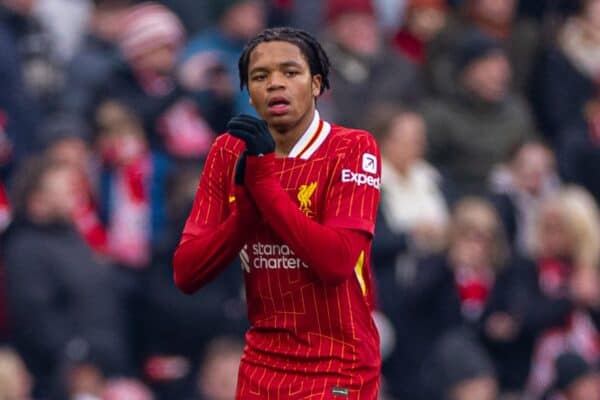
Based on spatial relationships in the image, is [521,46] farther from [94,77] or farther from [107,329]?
[107,329]

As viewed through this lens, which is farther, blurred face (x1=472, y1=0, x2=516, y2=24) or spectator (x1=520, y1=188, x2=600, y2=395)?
blurred face (x1=472, y1=0, x2=516, y2=24)

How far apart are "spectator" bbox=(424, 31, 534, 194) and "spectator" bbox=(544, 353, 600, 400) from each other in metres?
1.70

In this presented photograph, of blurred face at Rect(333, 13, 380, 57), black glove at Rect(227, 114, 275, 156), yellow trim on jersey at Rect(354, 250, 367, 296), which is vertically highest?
black glove at Rect(227, 114, 275, 156)

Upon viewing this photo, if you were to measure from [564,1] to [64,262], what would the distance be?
249 inches

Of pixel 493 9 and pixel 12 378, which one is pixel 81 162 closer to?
pixel 12 378

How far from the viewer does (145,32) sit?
1261 cm

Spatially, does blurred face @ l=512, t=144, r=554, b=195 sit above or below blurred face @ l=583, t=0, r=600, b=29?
below

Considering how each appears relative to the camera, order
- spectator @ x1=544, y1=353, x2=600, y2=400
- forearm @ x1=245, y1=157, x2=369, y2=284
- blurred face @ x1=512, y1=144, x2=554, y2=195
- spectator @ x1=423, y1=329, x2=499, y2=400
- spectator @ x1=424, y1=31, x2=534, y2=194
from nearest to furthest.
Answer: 1. forearm @ x1=245, y1=157, x2=369, y2=284
2. spectator @ x1=423, y1=329, x2=499, y2=400
3. spectator @ x1=544, y1=353, x2=600, y2=400
4. spectator @ x1=424, y1=31, x2=534, y2=194
5. blurred face @ x1=512, y1=144, x2=554, y2=195

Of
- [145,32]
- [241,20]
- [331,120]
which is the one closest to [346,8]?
[241,20]

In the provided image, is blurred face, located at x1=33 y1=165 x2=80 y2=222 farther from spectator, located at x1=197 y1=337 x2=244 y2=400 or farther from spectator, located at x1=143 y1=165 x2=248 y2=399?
spectator, located at x1=197 y1=337 x2=244 y2=400

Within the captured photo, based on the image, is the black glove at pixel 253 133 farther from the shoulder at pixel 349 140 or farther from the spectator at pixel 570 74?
the spectator at pixel 570 74

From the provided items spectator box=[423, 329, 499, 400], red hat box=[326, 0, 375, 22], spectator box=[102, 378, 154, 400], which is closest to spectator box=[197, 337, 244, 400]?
spectator box=[102, 378, 154, 400]

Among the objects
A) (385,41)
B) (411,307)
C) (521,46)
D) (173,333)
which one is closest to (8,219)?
(173,333)

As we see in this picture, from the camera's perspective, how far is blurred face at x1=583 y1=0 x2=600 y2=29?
586 inches
